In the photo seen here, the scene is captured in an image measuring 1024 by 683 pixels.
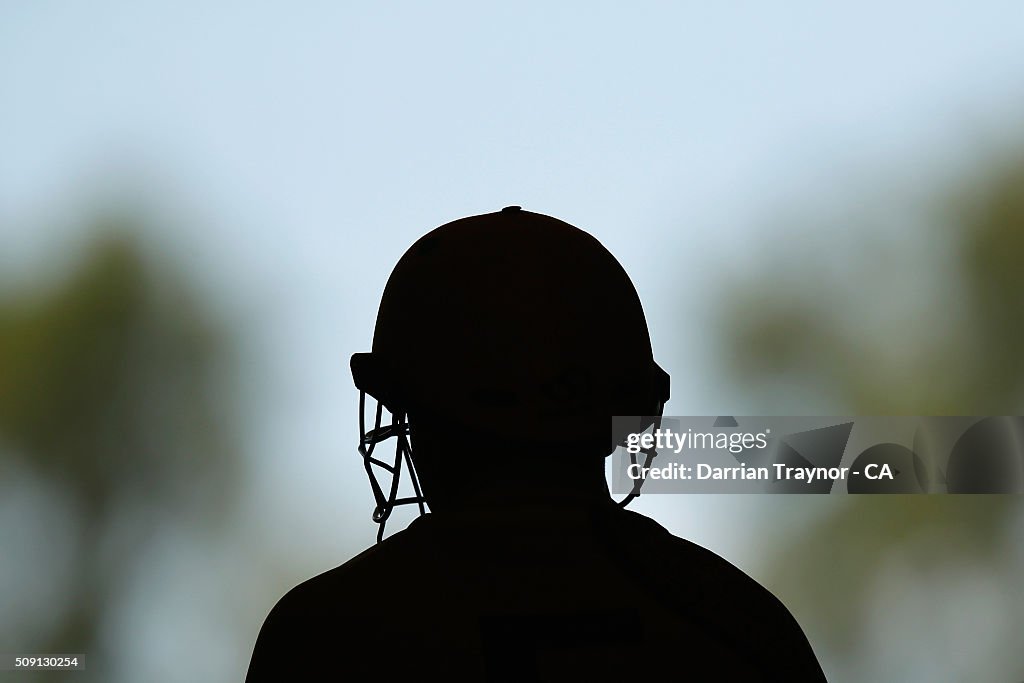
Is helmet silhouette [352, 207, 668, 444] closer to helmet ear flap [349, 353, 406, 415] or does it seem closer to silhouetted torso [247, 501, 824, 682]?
helmet ear flap [349, 353, 406, 415]

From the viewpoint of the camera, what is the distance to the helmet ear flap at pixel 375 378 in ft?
3.52

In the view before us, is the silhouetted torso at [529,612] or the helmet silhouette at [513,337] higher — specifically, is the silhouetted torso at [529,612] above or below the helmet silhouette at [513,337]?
below

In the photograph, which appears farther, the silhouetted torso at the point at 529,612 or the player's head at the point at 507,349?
the player's head at the point at 507,349

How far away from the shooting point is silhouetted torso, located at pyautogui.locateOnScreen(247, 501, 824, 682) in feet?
3.00

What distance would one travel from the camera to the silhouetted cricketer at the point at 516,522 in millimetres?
925

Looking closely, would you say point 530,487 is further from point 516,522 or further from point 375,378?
point 375,378

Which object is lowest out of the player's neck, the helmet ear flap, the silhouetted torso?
the silhouetted torso

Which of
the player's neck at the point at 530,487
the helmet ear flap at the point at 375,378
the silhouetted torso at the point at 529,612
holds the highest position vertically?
the helmet ear flap at the point at 375,378

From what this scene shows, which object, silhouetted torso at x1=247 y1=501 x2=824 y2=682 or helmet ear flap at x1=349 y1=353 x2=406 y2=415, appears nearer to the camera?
silhouetted torso at x1=247 y1=501 x2=824 y2=682

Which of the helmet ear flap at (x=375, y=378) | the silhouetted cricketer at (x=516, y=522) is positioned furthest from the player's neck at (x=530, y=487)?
the helmet ear flap at (x=375, y=378)

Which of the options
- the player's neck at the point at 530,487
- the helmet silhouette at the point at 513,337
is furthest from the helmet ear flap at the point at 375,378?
the player's neck at the point at 530,487

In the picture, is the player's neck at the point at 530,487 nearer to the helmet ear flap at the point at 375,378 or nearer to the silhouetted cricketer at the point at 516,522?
the silhouetted cricketer at the point at 516,522

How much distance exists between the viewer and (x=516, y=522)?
98 cm

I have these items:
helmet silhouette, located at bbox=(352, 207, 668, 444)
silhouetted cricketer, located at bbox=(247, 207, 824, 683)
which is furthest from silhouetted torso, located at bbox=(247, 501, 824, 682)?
helmet silhouette, located at bbox=(352, 207, 668, 444)
